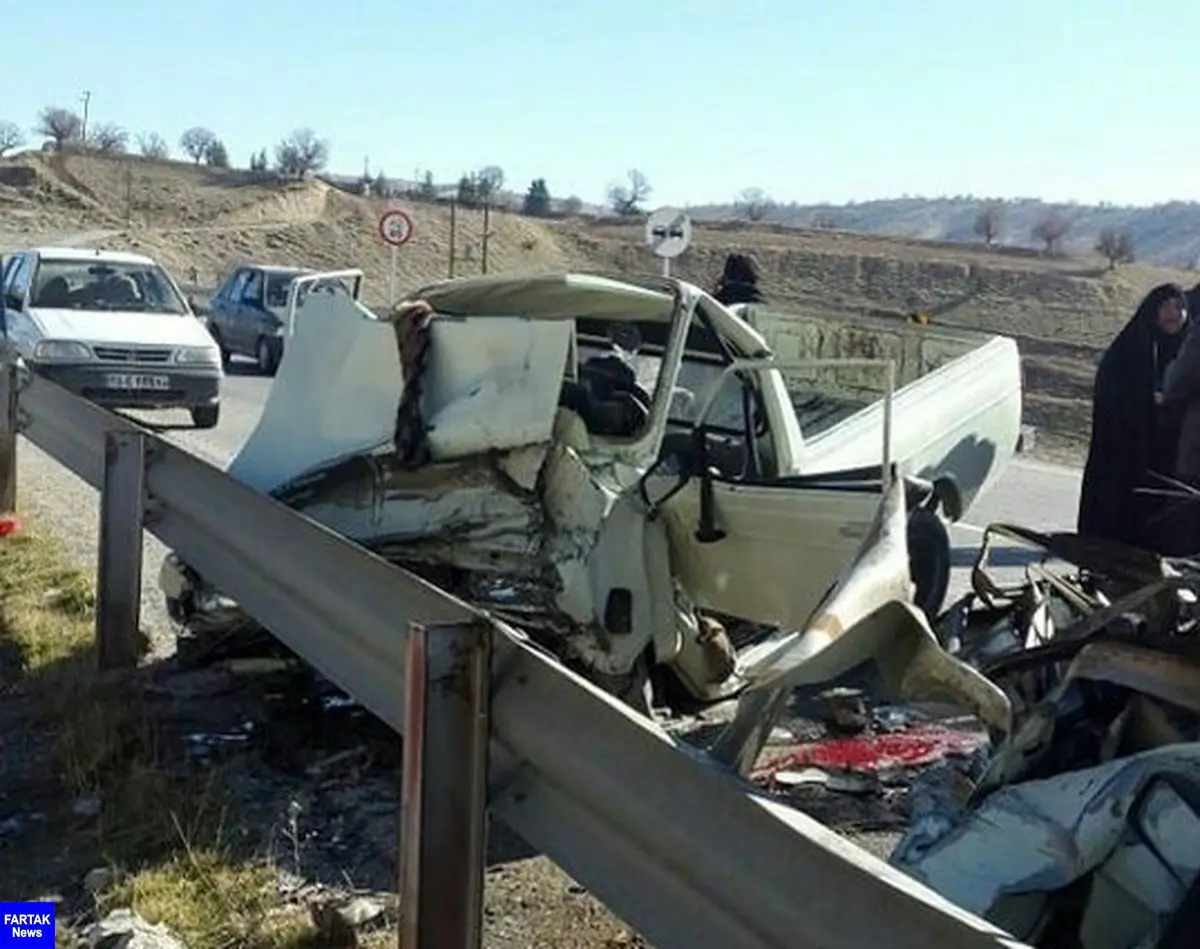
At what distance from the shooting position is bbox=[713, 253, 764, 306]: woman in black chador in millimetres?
12195

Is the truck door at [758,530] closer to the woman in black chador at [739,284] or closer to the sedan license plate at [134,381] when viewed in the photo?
the woman in black chador at [739,284]

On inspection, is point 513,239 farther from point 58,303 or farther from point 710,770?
point 710,770

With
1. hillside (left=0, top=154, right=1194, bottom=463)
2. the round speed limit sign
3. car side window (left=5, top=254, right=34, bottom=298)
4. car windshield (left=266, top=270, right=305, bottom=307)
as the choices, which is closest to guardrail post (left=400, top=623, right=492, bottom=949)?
A: car side window (left=5, top=254, right=34, bottom=298)

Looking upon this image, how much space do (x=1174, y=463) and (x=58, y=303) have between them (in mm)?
10669

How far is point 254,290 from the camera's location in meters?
26.1

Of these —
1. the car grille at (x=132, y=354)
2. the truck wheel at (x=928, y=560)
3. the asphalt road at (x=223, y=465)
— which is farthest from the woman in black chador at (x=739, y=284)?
the truck wheel at (x=928, y=560)

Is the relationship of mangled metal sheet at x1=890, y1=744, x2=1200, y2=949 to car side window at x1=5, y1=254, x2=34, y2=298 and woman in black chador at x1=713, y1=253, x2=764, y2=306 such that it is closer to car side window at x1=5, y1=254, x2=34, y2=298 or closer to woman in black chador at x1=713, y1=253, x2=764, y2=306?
woman in black chador at x1=713, y1=253, x2=764, y2=306

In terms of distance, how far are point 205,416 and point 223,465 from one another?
12.9 feet

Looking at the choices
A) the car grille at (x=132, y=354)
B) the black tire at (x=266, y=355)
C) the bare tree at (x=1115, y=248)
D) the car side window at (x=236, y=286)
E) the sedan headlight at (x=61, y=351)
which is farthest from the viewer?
the bare tree at (x=1115, y=248)

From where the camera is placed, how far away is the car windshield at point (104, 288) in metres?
15.7

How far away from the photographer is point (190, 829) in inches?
177

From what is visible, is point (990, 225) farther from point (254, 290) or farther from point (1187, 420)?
point (1187, 420)

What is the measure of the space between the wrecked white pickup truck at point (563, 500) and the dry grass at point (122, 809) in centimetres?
59

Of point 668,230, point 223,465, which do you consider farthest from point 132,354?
point 668,230
